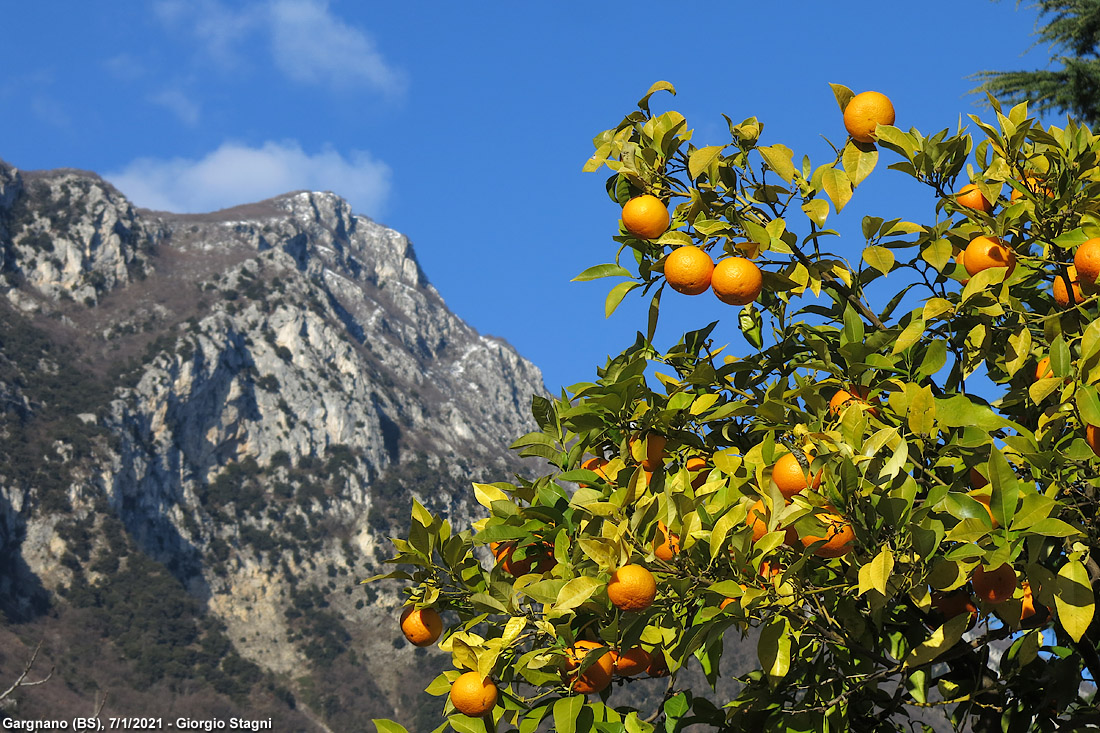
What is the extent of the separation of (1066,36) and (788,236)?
27.6 feet

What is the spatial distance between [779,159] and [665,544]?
1.03 meters

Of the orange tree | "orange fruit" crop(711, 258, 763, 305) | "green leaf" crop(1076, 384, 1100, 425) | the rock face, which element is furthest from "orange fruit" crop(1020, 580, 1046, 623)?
the rock face

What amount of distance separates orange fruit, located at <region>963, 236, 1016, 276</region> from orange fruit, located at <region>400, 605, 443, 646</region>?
5.95ft

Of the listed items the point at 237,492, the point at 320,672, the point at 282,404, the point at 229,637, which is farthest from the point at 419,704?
the point at 282,404

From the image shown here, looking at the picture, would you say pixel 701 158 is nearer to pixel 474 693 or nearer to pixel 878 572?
pixel 878 572

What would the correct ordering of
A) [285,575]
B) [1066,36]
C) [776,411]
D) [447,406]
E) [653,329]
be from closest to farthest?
[776,411]
[653,329]
[1066,36]
[285,575]
[447,406]

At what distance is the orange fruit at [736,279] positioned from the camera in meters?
2.34

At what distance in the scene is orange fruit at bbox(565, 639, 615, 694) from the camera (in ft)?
7.68

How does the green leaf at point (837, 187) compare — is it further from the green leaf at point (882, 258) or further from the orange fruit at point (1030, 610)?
the orange fruit at point (1030, 610)

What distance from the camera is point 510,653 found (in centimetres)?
231

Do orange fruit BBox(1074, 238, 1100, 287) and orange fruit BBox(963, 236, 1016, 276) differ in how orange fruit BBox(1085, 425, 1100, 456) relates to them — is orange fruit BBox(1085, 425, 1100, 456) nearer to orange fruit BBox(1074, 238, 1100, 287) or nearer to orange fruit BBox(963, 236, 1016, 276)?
orange fruit BBox(1074, 238, 1100, 287)

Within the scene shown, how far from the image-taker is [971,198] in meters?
2.77

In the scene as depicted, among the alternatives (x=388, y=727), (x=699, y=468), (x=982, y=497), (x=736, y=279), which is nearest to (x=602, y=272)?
(x=736, y=279)

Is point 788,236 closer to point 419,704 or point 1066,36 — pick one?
point 1066,36
